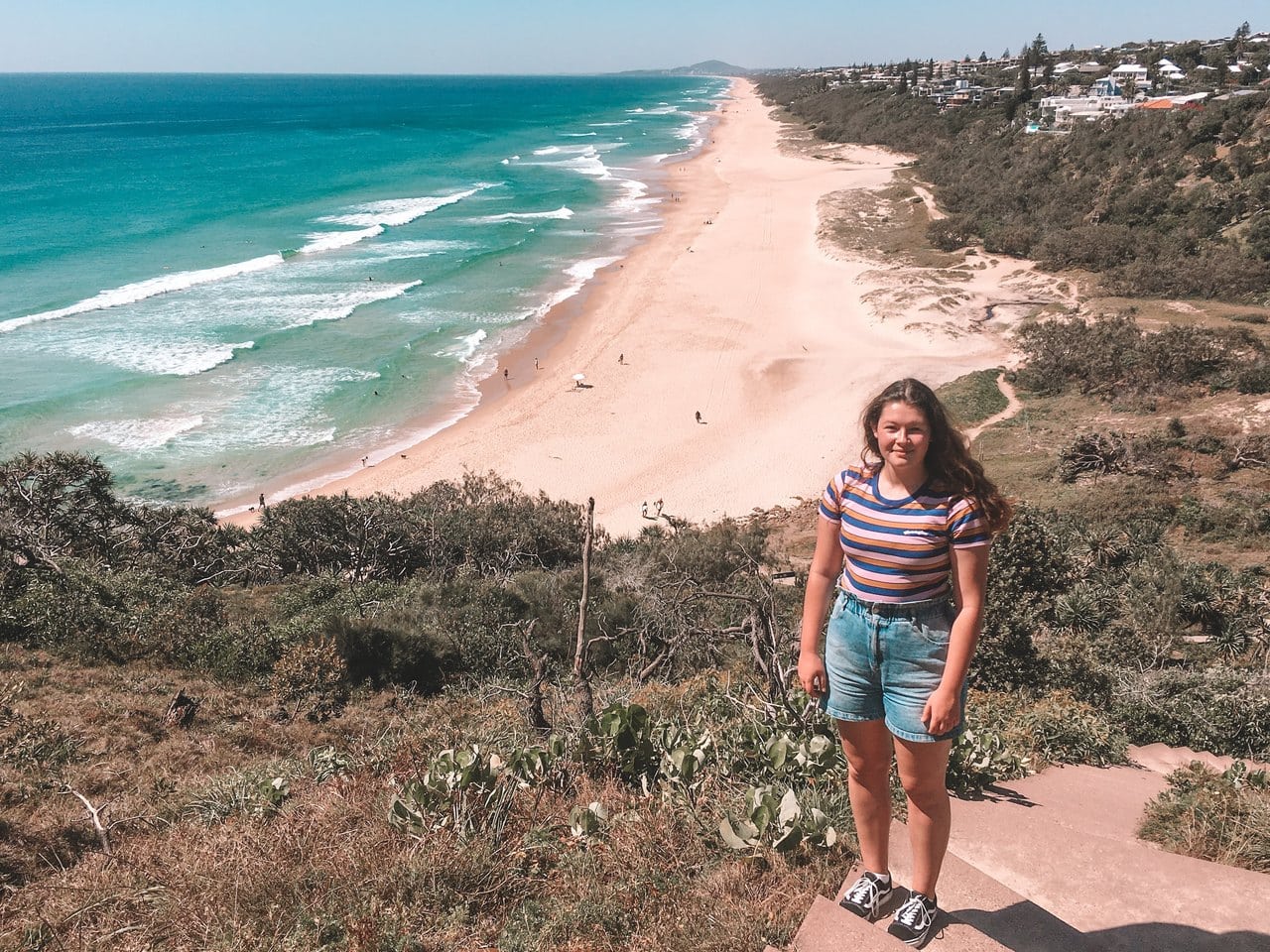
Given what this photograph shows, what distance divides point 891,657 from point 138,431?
23177mm

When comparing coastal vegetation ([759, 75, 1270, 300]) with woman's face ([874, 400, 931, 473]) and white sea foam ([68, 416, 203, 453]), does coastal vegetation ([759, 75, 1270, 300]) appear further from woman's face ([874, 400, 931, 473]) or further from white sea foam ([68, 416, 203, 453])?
white sea foam ([68, 416, 203, 453])

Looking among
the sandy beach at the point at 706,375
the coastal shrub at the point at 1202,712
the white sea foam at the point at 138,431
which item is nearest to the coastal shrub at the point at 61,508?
the sandy beach at the point at 706,375

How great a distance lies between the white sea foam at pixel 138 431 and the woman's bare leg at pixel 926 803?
21853 mm

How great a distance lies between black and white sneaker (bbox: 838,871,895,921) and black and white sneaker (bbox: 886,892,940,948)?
0.33 ft

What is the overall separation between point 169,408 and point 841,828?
2365 cm

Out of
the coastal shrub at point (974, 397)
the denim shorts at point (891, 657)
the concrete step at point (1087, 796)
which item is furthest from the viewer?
the coastal shrub at point (974, 397)

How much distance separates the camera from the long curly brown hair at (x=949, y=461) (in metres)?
2.50

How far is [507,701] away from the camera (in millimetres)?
6898

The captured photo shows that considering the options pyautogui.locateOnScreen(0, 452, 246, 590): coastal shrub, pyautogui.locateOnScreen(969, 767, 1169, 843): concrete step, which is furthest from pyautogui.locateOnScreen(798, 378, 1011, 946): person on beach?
pyautogui.locateOnScreen(0, 452, 246, 590): coastal shrub

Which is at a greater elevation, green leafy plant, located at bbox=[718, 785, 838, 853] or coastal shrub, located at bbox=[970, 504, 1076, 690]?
green leafy plant, located at bbox=[718, 785, 838, 853]

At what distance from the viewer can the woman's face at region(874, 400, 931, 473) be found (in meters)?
2.54

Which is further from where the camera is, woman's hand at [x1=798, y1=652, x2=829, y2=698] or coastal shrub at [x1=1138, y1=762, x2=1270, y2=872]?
coastal shrub at [x1=1138, y1=762, x2=1270, y2=872]

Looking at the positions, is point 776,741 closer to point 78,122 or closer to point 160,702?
point 160,702

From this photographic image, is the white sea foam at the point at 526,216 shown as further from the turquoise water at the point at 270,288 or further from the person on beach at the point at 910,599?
the person on beach at the point at 910,599
